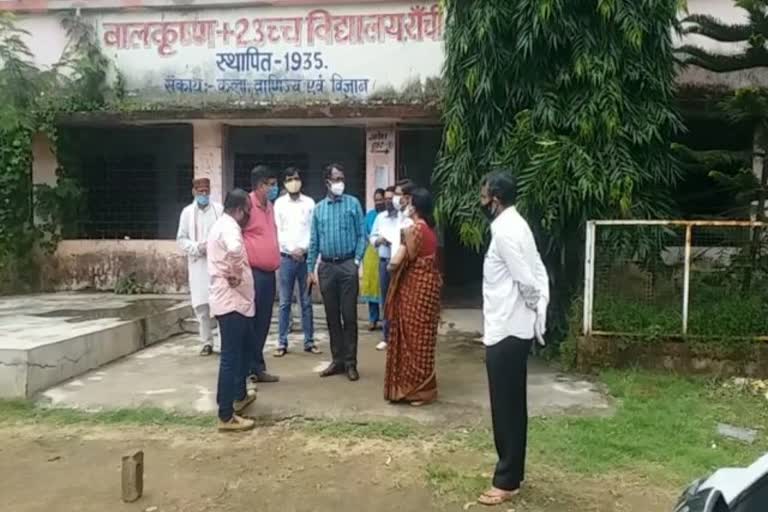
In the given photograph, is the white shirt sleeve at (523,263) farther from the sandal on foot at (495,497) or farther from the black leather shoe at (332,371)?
the black leather shoe at (332,371)

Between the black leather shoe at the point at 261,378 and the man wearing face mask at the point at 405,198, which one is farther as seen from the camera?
the black leather shoe at the point at 261,378

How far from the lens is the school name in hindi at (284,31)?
9719mm

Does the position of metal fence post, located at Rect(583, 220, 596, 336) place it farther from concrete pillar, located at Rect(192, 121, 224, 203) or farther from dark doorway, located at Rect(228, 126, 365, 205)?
concrete pillar, located at Rect(192, 121, 224, 203)

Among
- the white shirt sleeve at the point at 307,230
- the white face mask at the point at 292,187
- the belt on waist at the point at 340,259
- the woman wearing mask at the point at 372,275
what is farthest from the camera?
the woman wearing mask at the point at 372,275

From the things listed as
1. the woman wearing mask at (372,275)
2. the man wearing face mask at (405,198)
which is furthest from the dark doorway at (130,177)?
the man wearing face mask at (405,198)

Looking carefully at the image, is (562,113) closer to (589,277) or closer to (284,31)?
(589,277)

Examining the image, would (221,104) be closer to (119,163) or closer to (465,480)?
(119,163)

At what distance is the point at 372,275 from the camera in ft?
27.9

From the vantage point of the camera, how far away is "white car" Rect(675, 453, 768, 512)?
2.08 m

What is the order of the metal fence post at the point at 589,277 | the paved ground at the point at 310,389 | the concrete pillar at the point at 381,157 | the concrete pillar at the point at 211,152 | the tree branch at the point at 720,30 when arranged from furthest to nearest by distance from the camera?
the concrete pillar at the point at 211,152 < the concrete pillar at the point at 381,157 < the tree branch at the point at 720,30 < the metal fence post at the point at 589,277 < the paved ground at the point at 310,389

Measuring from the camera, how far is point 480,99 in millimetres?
7230

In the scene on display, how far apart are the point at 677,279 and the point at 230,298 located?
3.88 metres

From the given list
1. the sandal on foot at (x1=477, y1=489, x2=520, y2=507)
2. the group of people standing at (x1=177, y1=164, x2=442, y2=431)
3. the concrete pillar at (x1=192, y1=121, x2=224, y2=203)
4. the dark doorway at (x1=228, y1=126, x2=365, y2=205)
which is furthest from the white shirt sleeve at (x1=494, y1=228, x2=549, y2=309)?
the dark doorway at (x1=228, y1=126, x2=365, y2=205)

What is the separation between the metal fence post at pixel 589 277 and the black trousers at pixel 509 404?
8.72 ft
